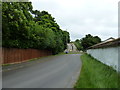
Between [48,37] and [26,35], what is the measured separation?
Answer: 9435 millimetres

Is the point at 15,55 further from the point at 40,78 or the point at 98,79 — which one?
the point at 98,79

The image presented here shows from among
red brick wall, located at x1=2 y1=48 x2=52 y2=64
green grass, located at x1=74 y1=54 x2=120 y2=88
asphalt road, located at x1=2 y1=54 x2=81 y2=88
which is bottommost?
asphalt road, located at x1=2 y1=54 x2=81 y2=88

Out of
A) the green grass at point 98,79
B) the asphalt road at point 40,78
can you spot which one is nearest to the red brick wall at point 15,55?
the asphalt road at point 40,78

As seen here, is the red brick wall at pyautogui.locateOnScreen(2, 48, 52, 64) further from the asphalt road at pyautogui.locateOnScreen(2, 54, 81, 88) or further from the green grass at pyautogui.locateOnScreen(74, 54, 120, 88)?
the green grass at pyautogui.locateOnScreen(74, 54, 120, 88)

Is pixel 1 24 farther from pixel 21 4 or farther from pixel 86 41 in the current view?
pixel 86 41

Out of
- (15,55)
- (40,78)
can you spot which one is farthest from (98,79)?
(15,55)

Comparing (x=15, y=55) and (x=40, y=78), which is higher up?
(x=15, y=55)

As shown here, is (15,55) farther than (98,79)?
Yes

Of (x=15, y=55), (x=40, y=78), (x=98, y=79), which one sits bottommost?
(x=40, y=78)

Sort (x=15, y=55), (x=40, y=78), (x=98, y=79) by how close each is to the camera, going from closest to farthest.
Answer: (x=98, y=79)
(x=40, y=78)
(x=15, y=55)

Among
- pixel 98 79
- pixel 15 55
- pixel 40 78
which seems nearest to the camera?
pixel 98 79

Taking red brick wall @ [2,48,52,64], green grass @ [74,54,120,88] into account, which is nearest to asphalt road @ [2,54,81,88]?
green grass @ [74,54,120,88]

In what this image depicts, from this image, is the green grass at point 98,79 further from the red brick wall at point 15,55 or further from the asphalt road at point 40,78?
the red brick wall at point 15,55

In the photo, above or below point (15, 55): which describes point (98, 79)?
below
